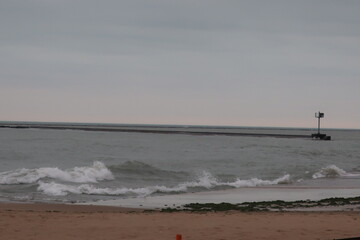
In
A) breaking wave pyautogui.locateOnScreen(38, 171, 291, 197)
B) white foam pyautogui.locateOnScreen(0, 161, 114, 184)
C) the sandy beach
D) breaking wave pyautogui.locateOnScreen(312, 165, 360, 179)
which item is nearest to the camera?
the sandy beach

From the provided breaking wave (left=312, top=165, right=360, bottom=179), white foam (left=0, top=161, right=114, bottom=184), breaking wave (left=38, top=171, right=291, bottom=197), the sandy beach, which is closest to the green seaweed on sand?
the sandy beach

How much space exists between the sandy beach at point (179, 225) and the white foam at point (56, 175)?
12151 mm

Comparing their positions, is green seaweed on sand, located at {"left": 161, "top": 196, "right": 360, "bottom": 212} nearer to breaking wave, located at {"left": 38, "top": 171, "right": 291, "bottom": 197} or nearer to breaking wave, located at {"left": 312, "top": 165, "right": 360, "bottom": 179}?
breaking wave, located at {"left": 38, "top": 171, "right": 291, "bottom": 197}

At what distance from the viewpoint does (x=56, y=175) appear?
3142cm

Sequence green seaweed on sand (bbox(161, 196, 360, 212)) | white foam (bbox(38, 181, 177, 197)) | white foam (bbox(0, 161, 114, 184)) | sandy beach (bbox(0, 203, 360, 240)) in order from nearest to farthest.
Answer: sandy beach (bbox(0, 203, 360, 240)) → green seaweed on sand (bbox(161, 196, 360, 212)) → white foam (bbox(38, 181, 177, 197)) → white foam (bbox(0, 161, 114, 184))

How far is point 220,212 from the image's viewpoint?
693 inches

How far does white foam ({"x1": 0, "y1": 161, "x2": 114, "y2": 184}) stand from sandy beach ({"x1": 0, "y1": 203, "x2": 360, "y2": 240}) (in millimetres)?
12151

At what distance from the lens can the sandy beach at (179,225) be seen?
1302 centimetres

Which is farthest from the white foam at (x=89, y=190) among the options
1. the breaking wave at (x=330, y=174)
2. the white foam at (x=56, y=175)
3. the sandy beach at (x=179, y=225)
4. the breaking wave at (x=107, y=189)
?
the breaking wave at (x=330, y=174)

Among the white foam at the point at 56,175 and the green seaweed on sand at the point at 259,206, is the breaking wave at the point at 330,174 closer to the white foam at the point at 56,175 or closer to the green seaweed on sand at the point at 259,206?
the white foam at the point at 56,175

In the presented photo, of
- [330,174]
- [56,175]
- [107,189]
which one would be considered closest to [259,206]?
[107,189]

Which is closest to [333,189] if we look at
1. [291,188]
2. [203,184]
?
[291,188]

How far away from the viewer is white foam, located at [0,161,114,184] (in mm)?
29344

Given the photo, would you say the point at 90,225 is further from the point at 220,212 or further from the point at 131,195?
the point at 131,195
